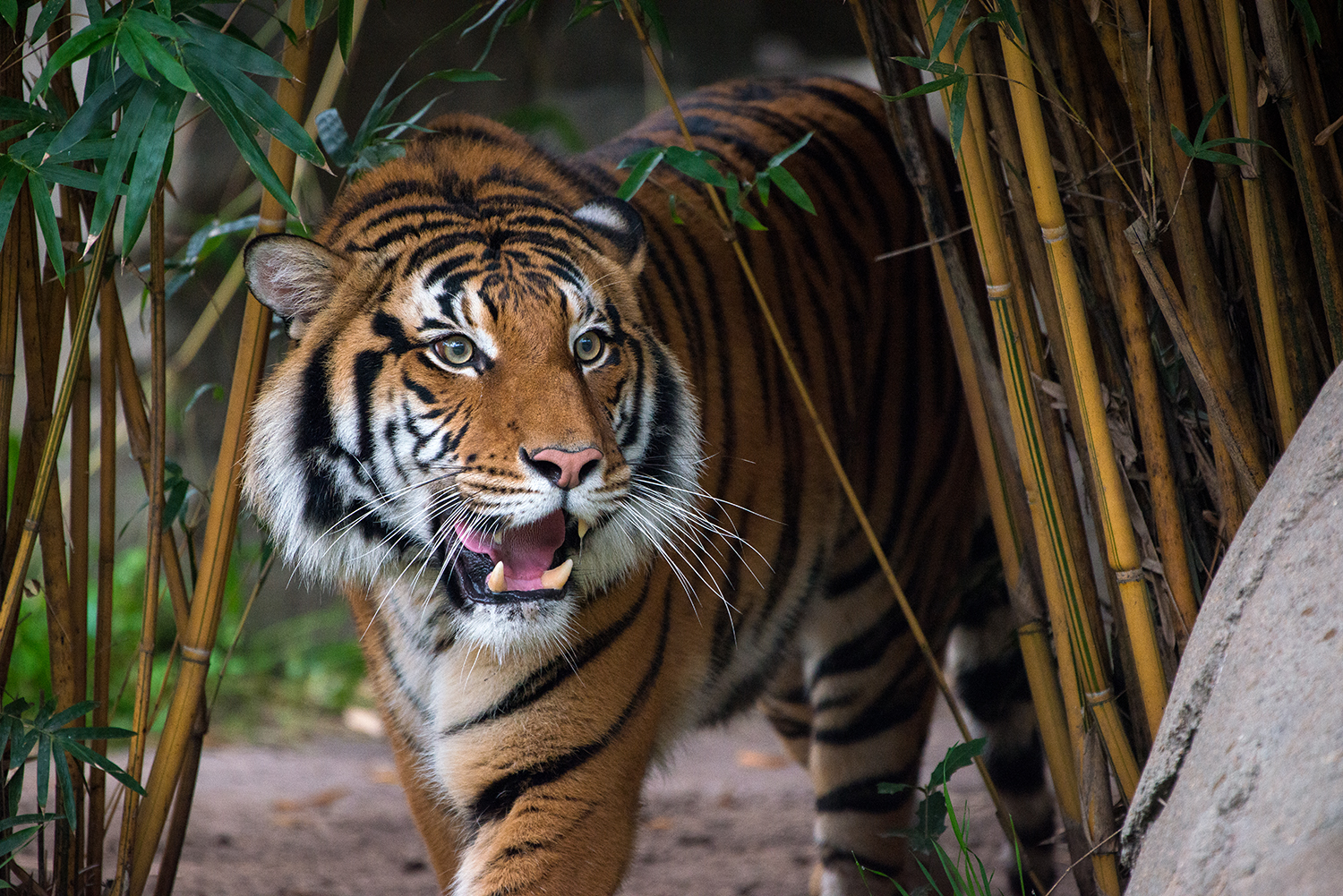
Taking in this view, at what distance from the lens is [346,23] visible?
159cm

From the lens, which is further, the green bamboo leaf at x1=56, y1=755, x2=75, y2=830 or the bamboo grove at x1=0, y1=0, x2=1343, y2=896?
the green bamboo leaf at x1=56, y1=755, x2=75, y2=830

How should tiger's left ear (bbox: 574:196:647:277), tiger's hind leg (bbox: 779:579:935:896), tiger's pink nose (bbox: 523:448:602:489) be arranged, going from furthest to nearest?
tiger's hind leg (bbox: 779:579:935:896)
tiger's left ear (bbox: 574:196:647:277)
tiger's pink nose (bbox: 523:448:602:489)

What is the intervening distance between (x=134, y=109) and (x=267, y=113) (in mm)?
155

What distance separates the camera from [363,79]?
4.80 meters

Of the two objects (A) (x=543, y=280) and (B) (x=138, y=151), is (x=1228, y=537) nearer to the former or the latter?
(A) (x=543, y=280)

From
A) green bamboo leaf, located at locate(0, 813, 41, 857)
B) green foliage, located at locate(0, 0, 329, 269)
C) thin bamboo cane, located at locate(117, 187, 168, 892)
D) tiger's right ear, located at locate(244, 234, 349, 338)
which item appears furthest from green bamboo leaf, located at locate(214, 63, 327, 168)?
green bamboo leaf, located at locate(0, 813, 41, 857)

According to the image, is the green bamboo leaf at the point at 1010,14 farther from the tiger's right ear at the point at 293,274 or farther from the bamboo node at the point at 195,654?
the bamboo node at the point at 195,654

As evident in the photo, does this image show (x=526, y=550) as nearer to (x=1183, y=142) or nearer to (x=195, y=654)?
(x=195, y=654)

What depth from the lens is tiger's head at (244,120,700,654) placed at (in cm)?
159

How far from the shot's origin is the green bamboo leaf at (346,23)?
1.54 m

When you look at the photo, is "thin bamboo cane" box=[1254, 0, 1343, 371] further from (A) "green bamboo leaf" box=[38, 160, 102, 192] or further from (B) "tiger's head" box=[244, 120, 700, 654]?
(A) "green bamboo leaf" box=[38, 160, 102, 192]

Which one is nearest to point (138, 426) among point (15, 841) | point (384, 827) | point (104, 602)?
point (104, 602)

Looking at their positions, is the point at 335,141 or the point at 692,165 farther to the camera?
the point at 335,141

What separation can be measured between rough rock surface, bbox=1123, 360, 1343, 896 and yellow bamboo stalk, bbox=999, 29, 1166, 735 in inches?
6.9
